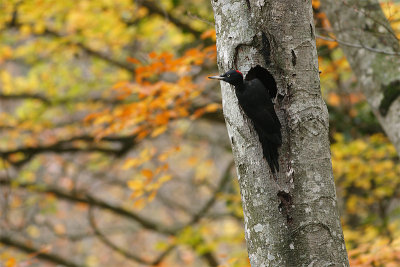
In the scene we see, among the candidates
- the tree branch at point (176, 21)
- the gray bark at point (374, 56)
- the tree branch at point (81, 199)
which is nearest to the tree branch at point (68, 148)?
the tree branch at point (81, 199)

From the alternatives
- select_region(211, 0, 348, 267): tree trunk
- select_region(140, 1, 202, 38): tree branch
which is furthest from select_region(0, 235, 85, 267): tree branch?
select_region(211, 0, 348, 267): tree trunk

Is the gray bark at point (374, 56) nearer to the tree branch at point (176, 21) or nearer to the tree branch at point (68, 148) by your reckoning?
the tree branch at point (176, 21)

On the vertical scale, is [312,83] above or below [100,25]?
below

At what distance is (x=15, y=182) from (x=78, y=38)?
245cm

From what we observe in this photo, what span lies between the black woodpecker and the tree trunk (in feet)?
0.10

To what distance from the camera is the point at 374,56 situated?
272cm

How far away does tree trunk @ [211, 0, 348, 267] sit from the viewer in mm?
1397

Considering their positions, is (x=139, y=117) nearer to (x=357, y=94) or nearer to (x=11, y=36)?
(x=357, y=94)

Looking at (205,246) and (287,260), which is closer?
(287,260)

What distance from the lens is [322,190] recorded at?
4.68ft

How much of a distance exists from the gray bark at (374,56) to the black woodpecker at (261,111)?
4.33 feet

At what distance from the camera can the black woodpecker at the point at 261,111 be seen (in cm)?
144

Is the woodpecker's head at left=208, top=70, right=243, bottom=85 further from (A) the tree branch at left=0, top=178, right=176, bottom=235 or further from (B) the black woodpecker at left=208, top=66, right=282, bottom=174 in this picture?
(A) the tree branch at left=0, top=178, right=176, bottom=235

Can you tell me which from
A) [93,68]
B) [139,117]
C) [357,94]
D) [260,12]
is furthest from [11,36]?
[260,12]
